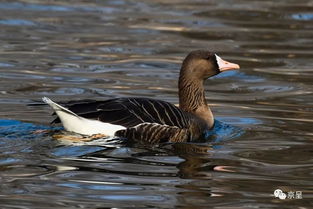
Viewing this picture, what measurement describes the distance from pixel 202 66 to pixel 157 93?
2250 mm

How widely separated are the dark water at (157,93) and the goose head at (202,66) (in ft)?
2.28

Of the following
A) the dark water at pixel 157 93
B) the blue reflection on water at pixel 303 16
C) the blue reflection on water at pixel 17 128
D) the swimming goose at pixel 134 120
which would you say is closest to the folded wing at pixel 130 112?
the swimming goose at pixel 134 120

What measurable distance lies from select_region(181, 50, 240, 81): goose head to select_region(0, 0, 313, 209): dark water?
694 millimetres

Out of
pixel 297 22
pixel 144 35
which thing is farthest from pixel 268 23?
pixel 144 35

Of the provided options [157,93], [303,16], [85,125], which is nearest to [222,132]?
[85,125]

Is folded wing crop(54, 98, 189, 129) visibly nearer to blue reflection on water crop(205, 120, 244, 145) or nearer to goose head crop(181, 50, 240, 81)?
blue reflection on water crop(205, 120, 244, 145)

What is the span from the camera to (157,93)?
13.3 meters

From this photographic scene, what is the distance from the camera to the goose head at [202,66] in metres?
11.1

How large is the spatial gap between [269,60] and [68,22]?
5.02 m

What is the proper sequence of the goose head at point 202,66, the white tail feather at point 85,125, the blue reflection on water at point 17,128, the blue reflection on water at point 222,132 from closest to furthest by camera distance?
the white tail feather at point 85,125 → the blue reflection on water at point 17,128 → the blue reflection on water at point 222,132 → the goose head at point 202,66

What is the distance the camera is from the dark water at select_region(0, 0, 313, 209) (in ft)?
26.1

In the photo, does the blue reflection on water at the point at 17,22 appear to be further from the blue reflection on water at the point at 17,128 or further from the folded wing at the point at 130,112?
the folded wing at the point at 130,112

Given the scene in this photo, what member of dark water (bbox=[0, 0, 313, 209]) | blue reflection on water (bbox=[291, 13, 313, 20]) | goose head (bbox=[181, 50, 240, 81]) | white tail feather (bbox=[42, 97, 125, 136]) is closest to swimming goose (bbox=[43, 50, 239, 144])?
white tail feather (bbox=[42, 97, 125, 136])

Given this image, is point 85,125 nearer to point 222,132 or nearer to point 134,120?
point 134,120
